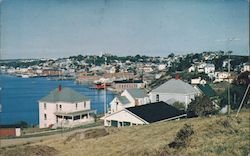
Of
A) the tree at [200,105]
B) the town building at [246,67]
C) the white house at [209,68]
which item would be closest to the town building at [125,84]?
the tree at [200,105]

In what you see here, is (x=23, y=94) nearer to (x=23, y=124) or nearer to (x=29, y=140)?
(x=23, y=124)

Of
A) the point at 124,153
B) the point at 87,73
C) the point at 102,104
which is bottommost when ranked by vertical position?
the point at 124,153

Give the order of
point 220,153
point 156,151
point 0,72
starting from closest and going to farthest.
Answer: point 220,153 → point 156,151 → point 0,72

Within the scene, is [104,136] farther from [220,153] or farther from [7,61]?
[220,153]

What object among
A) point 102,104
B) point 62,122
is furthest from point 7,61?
point 102,104

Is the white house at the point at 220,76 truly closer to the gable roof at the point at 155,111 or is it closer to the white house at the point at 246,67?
the white house at the point at 246,67
